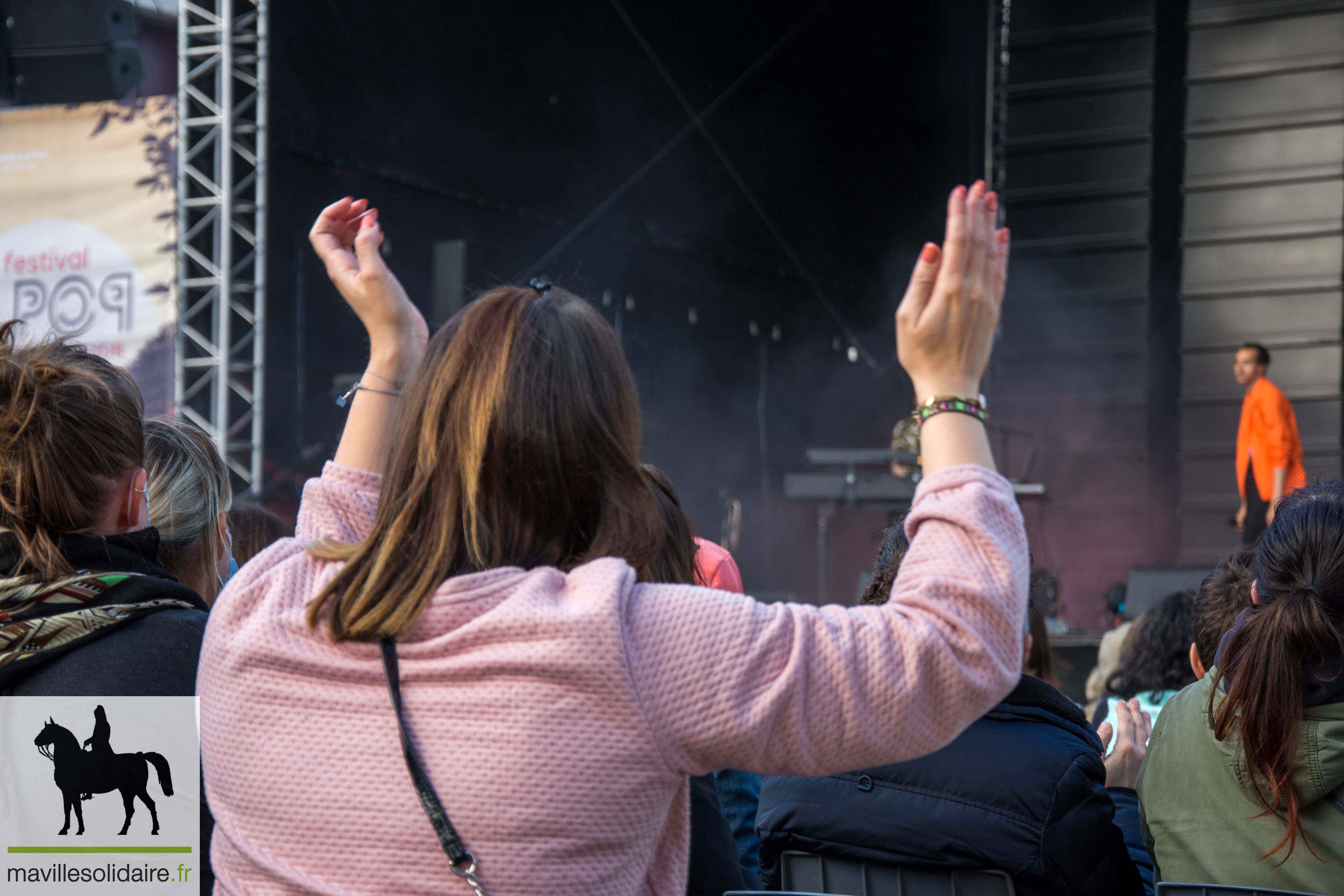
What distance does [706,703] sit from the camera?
85cm

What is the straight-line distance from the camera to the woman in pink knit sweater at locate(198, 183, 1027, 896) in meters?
0.86

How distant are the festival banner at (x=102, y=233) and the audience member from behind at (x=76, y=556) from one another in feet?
13.0

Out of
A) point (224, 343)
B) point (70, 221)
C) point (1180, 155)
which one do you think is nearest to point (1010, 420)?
point (1180, 155)

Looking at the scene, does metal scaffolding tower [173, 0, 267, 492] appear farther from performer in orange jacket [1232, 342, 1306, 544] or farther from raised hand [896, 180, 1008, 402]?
performer in orange jacket [1232, 342, 1306, 544]

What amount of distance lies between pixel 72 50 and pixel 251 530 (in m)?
3.74

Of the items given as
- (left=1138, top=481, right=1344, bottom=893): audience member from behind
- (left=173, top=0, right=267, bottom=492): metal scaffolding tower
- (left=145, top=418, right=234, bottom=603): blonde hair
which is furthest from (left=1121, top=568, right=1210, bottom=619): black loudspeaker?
(left=145, top=418, right=234, bottom=603): blonde hair

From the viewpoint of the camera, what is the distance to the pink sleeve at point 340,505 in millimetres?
1096

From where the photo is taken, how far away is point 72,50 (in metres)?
5.05

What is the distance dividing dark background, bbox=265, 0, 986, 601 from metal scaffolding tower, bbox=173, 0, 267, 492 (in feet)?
0.52

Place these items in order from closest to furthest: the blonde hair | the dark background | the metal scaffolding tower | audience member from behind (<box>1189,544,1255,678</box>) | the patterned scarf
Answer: the patterned scarf < the blonde hair < audience member from behind (<box>1189,544,1255,678</box>) < the metal scaffolding tower < the dark background

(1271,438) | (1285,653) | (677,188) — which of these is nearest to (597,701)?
(1285,653)

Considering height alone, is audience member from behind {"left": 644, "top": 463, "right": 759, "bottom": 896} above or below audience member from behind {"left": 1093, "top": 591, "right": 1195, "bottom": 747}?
above

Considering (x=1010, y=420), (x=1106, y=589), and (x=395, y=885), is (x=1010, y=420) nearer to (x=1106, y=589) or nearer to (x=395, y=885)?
(x=1106, y=589)

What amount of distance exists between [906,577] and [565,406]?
30 cm
